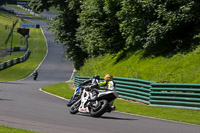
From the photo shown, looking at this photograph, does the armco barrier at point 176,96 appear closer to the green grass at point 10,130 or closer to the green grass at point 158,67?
the green grass at point 158,67

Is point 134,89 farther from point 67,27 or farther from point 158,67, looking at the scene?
point 67,27

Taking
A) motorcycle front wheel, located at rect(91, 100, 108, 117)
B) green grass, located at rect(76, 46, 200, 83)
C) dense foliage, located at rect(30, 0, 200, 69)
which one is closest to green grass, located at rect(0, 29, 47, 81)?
dense foliage, located at rect(30, 0, 200, 69)

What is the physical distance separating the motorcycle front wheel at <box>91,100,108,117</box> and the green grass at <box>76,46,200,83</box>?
8697 millimetres

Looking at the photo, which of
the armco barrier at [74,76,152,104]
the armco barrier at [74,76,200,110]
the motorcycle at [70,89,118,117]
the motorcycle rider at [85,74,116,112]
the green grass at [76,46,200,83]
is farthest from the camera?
the green grass at [76,46,200,83]

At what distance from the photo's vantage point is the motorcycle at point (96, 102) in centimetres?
1306

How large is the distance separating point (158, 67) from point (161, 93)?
18.0 ft

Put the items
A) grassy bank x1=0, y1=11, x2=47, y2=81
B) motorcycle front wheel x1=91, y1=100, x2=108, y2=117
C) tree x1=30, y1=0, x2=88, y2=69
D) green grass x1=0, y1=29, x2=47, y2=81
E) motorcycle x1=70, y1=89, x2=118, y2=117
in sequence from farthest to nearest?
grassy bank x1=0, y1=11, x2=47, y2=81, green grass x1=0, y1=29, x2=47, y2=81, tree x1=30, y1=0, x2=88, y2=69, motorcycle x1=70, y1=89, x2=118, y2=117, motorcycle front wheel x1=91, y1=100, x2=108, y2=117

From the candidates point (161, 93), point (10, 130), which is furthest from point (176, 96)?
point (10, 130)

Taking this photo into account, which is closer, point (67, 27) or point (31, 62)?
point (67, 27)

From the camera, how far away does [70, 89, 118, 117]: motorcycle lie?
13059 millimetres

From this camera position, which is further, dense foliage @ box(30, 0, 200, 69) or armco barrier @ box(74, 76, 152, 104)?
dense foliage @ box(30, 0, 200, 69)

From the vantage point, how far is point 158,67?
24.8 meters

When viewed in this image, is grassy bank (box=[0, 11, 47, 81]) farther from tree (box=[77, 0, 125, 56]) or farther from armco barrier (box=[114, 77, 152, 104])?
armco barrier (box=[114, 77, 152, 104])

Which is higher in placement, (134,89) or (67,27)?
(67,27)
